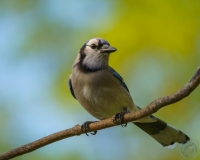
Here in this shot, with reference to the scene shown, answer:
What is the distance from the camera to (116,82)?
453 centimetres

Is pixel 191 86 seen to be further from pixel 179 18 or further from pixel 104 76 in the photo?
pixel 179 18

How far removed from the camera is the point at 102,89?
438 centimetres

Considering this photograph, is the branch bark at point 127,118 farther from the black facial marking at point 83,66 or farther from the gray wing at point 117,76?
the gray wing at point 117,76

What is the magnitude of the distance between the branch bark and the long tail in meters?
1.25

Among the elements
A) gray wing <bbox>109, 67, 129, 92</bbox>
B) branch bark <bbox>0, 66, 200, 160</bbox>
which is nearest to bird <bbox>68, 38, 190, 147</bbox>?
gray wing <bbox>109, 67, 129, 92</bbox>

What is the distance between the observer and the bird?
14.3 feet

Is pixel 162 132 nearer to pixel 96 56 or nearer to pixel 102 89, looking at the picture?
pixel 102 89

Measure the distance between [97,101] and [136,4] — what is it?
4.41 ft

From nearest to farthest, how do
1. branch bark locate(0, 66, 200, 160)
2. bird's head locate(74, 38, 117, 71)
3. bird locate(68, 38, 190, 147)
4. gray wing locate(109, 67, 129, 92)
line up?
branch bark locate(0, 66, 200, 160) < bird locate(68, 38, 190, 147) < bird's head locate(74, 38, 117, 71) < gray wing locate(109, 67, 129, 92)

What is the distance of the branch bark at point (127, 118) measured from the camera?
248cm

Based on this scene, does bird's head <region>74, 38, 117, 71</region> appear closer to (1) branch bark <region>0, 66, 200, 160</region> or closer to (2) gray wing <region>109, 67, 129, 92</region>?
(2) gray wing <region>109, 67, 129, 92</region>

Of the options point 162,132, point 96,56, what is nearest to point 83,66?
point 96,56

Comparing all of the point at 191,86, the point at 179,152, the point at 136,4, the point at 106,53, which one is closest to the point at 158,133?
the point at 179,152

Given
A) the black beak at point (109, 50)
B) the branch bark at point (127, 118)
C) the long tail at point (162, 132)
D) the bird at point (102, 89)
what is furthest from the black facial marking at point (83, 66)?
the branch bark at point (127, 118)
